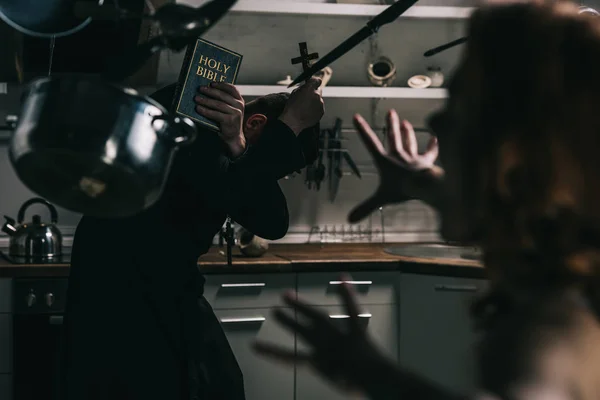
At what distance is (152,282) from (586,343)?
1.13 metres

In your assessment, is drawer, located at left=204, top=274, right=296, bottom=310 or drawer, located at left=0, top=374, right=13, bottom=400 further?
drawer, located at left=204, top=274, right=296, bottom=310

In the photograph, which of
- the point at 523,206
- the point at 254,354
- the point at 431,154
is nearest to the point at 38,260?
the point at 254,354

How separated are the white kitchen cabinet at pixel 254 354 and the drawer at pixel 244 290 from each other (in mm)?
26

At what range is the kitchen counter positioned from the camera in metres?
2.57

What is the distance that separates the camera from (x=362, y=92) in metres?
3.20

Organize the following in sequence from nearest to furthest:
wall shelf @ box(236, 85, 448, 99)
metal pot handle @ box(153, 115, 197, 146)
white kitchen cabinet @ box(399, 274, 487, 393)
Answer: metal pot handle @ box(153, 115, 197, 146) < white kitchen cabinet @ box(399, 274, 487, 393) < wall shelf @ box(236, 85, 448, 99)

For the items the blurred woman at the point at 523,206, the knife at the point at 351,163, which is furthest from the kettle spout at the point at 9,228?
the blurred woman at the point at 523,206

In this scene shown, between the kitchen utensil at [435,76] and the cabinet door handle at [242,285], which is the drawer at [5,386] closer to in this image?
the cabinet door handle at [242,285]

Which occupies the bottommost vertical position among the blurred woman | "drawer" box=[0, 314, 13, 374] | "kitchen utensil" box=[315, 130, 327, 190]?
"drawer" box=[0, 314, 13, 374]

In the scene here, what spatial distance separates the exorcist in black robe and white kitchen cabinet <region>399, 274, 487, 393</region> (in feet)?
4.41

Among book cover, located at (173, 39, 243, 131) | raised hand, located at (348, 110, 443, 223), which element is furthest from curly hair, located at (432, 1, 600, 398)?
book cover, located at (173, 39, 243, 131)

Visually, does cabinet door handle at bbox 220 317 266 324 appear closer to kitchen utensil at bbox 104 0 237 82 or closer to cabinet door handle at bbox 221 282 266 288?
cabinet door handle at bbox 221 282 266 288

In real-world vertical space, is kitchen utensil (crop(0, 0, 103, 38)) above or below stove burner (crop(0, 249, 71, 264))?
above

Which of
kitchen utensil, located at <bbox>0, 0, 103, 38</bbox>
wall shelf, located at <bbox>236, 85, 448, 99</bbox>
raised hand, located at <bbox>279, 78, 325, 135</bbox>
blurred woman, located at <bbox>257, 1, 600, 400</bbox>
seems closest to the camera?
blurred woman, located at <bbox>257, 1, 600, 400</bbox>
